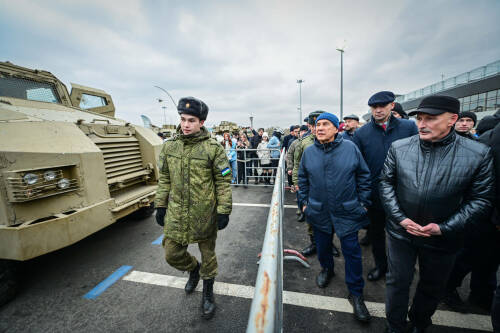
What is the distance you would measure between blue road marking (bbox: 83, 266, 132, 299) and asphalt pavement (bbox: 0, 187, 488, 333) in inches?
0.5

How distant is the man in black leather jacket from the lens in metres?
1.49

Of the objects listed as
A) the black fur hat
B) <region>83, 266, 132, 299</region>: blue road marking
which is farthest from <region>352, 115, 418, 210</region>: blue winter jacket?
<region>83, 266, 132, 299</region>: blue road marking

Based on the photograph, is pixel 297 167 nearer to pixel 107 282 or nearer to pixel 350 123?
pixel 350 123

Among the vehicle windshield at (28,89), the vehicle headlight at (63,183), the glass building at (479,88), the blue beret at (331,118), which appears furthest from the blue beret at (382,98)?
the glass building at (479,88)

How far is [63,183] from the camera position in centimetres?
230

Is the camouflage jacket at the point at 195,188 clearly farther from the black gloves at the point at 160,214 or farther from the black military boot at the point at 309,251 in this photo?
the black military boot at the point at 309,251

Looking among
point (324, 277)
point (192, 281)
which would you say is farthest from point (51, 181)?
point (324, 277)

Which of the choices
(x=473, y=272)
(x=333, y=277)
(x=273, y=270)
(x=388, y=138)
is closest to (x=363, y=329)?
(x=333, y=277)

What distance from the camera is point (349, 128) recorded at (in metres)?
4.74

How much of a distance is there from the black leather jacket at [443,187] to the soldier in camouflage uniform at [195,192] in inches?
62.8

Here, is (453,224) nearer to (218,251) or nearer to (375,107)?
(375,107)

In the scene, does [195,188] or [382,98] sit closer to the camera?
Result: [195,188]

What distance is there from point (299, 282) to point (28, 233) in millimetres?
2968

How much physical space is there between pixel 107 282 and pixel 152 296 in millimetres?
738
